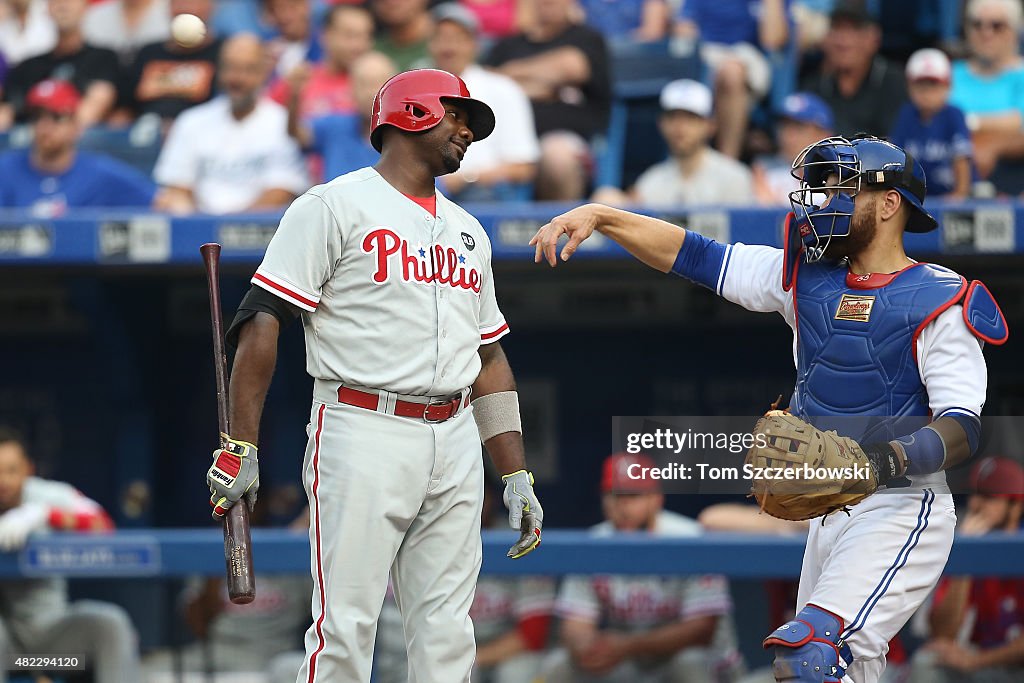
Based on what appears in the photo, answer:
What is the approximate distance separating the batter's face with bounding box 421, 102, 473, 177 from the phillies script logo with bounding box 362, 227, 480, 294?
8.5 inches

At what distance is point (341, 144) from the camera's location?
22.6 ft

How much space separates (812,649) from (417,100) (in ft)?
5.34

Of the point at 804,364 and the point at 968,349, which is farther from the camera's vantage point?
the point at 804,364

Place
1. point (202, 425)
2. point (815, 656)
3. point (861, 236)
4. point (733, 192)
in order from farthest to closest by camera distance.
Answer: point (202, 425) → point (733, 192) → point (861, 236) → point (815, 656)

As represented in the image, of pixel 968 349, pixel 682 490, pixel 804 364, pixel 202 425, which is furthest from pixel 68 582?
pixel 968 349

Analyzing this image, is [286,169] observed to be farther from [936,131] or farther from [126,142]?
[936,131]

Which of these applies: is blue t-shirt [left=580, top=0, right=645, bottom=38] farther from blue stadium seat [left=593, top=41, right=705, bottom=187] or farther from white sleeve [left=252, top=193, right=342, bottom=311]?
white sleeve [left=252, top=193, right=342, bottom=311]

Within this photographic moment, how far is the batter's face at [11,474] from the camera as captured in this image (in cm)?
576

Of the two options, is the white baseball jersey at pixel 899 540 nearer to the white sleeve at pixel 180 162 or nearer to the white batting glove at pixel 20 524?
the white batting glove at pixel 20 524

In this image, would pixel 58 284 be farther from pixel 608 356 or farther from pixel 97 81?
pixel 608 356

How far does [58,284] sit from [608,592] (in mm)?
3308

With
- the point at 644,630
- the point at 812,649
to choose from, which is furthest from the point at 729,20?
the point at 812,649

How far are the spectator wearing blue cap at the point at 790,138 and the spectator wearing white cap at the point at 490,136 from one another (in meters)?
1.11

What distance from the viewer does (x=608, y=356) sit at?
698 cm
